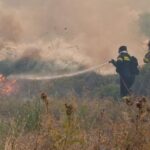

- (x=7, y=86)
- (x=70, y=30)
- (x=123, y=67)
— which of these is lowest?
(x=123, y=67)

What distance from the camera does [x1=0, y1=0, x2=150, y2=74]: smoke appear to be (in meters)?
24.0

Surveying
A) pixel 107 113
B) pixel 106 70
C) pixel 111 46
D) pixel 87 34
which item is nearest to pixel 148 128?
pixel 107 113

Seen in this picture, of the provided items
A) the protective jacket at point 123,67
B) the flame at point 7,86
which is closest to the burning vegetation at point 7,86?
the flame at point 7,86

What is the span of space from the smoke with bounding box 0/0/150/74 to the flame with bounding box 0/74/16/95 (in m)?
2.40

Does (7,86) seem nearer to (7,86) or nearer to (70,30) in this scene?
(7,86)

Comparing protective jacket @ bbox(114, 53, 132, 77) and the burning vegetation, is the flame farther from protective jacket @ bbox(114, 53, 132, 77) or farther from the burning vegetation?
protective jacket @ bbox(114, 53, 132, 77)

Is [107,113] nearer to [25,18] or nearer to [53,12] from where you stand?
[25,18]

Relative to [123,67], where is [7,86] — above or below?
above

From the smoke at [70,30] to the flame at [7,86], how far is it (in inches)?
94.6

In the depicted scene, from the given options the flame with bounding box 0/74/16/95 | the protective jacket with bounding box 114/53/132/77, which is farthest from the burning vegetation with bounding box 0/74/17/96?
the protective jacket with bounding box 114/53/132/77

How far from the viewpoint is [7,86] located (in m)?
20.3

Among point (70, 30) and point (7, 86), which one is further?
point (70, 30)

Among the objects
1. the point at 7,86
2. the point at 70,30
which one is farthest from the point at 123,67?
the point at 70,30

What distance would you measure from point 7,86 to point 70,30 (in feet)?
29.4
